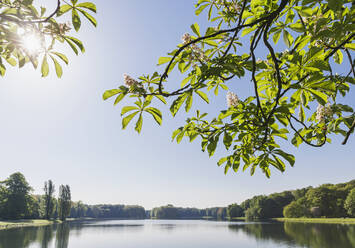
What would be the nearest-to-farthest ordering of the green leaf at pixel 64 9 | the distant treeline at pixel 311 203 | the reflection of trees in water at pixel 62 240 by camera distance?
the green leaf at pixel 64 9
the reflection of trees in water at pixel 62 240
the distant treeline at pixel 311 203

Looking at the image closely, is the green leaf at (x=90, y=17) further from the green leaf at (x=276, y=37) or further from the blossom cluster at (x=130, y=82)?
the green leaf at (x=276, y=37)

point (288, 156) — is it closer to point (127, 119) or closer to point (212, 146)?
point (212, 146)

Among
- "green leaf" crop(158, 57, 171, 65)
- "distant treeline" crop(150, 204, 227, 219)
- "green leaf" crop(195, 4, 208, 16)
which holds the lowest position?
"distant treeline" crop(150, 204, 227, 219)

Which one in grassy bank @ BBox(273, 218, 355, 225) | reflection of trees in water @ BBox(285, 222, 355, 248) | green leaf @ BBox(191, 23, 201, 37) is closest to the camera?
green leaf @ BBox(191, 23, 201, 37)

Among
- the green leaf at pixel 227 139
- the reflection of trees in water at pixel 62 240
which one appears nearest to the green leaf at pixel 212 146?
the green leaf at pixel 227 139

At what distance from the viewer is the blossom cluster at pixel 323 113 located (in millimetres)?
1734

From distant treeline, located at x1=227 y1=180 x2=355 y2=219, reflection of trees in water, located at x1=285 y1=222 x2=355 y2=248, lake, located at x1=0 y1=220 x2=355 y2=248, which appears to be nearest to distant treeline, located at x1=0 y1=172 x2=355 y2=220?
distant treeline, located at x1=227 y1=180 x2=355 y2=219

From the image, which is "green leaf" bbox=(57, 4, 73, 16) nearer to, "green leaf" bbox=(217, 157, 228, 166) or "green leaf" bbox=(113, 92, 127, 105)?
"green leaf" bbox=(113, 92, 127, 105)

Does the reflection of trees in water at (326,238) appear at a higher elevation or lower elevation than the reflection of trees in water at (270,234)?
higher

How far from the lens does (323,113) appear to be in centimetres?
178

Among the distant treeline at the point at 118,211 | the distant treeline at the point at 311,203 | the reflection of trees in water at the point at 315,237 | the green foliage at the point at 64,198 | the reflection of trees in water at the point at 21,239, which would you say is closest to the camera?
the reflection of trees in water at the point at 21,239

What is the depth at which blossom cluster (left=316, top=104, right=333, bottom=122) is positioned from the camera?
1.73 m

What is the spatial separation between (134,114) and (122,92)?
14 centimetres

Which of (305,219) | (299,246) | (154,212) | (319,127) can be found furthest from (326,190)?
(154,212)
